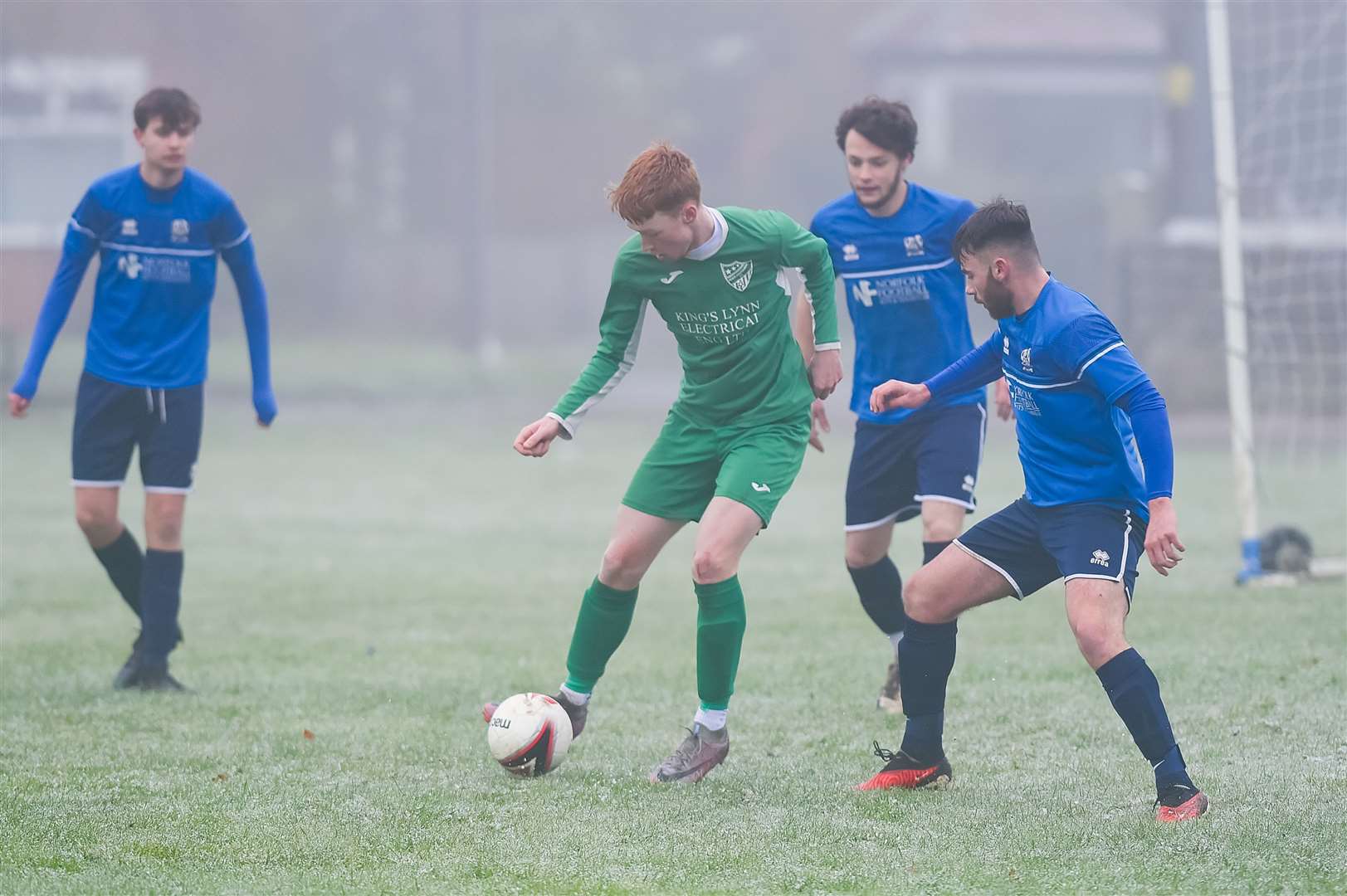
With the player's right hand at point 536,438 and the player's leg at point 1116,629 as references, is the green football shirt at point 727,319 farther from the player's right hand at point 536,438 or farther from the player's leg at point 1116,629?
the player's leg at point 1116,629

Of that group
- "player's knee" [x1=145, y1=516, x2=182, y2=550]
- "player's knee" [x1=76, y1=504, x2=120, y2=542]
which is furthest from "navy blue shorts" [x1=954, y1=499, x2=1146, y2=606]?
"player's knee" [x1=76, y1=504, x2=120, y2=542]

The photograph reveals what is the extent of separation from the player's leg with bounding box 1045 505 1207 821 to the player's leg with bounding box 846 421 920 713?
1.67 m

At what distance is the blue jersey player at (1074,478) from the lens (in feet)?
15.2

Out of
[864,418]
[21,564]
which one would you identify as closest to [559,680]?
[864,418]

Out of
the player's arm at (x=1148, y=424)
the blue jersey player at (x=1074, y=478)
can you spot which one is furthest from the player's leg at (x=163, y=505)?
the player's arm at (x=1148, y=424)

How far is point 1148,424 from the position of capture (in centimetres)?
449

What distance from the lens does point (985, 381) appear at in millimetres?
5312

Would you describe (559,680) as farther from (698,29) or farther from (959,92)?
(698,29)

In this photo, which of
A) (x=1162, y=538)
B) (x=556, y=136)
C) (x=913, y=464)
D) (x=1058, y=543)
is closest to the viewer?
(x=1162, y=538)

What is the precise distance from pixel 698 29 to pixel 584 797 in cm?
4344

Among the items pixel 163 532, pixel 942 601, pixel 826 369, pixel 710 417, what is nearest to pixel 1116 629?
pixel 942 601

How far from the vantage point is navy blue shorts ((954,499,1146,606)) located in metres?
4.81

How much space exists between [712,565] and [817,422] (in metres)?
1.33

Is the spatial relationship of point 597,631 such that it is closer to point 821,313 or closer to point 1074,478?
point 821,313
